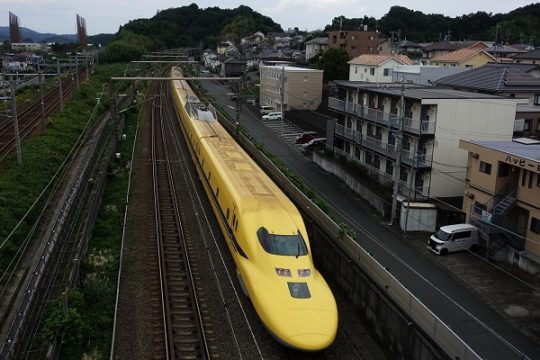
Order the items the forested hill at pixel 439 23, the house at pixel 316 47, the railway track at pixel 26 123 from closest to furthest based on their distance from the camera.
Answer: the railway track at pixel 26 123 < the house at pixel 316 47 < the forested hill at pixel 439 23

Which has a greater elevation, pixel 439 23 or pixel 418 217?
pixel 439 23

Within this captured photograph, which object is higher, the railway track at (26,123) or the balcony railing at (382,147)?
the railway track at (26,123)

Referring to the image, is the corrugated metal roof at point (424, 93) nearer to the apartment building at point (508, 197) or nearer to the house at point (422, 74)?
the apartment building at point (508, 197)

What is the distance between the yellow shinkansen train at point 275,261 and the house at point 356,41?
58.3 meters

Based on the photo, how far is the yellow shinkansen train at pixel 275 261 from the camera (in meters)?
11.2

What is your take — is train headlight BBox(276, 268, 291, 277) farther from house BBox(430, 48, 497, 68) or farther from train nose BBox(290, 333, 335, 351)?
house BBox(430, 48, 497, 68)

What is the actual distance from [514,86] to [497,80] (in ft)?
3.78

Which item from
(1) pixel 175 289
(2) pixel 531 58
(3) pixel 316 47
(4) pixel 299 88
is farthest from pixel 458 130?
(3) pixel 316 47

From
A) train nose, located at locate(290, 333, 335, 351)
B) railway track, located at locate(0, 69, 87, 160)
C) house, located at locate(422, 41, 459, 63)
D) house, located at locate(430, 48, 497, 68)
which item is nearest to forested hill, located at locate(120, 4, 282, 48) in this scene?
house, located at locate(422, 41, 459, 63)

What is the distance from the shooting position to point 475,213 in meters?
22.4

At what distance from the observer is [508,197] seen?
20.7 meters

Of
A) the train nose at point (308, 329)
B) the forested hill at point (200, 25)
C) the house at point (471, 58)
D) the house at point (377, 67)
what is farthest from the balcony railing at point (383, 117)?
the forested hill at point (200, 25)

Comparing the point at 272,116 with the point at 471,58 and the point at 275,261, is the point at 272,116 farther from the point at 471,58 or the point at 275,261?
the point at 275,261

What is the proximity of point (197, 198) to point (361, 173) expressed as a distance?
37.6 ft
